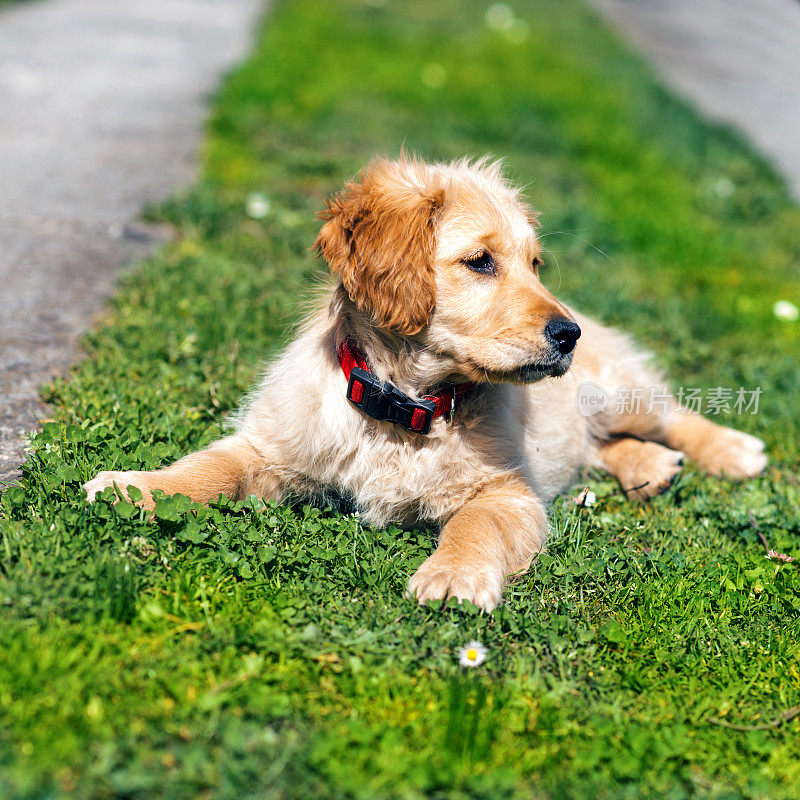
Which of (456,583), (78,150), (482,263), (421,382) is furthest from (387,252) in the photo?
(78,150)

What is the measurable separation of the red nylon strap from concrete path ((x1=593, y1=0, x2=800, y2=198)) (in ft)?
24.1

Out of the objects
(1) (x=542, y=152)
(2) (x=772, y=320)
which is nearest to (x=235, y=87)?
(1) (x=542, y=152)

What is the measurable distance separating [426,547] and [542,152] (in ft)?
22.3

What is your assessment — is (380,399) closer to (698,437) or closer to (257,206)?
(698,437)

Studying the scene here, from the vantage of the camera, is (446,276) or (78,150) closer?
(446,276)

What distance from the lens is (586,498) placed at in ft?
11.5

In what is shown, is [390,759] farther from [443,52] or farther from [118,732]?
[443,52]

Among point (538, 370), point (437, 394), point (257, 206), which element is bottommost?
point (257, 206)

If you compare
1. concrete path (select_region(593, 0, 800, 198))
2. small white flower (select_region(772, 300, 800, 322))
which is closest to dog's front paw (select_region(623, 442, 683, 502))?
small white flower (select_region(772, 300, 800, 322))

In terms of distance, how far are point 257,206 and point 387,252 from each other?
3.57m

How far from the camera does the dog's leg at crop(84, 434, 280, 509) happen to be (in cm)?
283

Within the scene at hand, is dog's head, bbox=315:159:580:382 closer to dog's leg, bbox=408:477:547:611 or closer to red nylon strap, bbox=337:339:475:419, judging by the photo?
red nylon strap, bbox=337:339:475:419

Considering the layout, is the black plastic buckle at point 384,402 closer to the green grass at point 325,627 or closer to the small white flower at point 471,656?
the green grass at point 325,627

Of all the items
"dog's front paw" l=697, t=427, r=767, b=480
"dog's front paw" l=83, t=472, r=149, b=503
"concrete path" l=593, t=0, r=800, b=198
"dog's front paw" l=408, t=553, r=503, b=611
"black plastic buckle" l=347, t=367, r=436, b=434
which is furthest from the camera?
"concrete path" l=593, t=0, r=800, b=198
